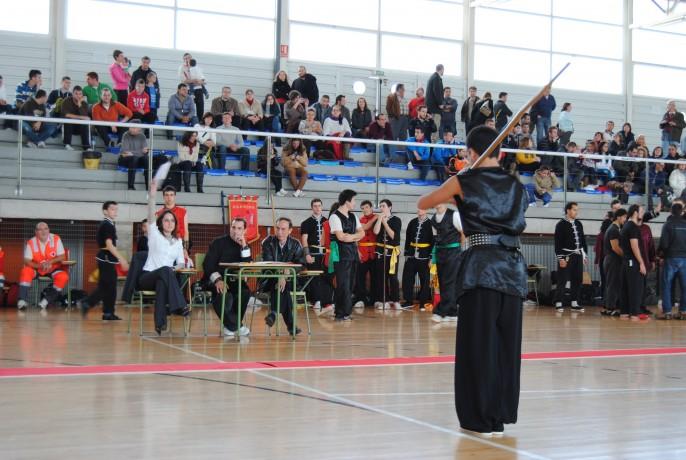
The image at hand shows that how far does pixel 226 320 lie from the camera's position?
10.2 meters

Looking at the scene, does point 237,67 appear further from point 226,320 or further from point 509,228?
point 509,228

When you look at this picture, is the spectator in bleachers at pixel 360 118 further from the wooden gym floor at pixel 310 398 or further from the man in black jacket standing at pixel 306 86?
the wooden gym floor at pixel 310 398

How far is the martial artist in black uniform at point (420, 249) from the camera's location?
14.9 m

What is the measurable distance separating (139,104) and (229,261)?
7589mm

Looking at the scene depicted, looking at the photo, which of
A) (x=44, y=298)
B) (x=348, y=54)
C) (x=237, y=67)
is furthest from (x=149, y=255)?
(x=348, y=54)

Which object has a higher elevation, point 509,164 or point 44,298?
point 509,164

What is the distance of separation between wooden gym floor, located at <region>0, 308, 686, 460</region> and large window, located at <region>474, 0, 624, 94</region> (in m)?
14.9

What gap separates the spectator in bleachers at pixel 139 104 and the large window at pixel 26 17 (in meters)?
3.71

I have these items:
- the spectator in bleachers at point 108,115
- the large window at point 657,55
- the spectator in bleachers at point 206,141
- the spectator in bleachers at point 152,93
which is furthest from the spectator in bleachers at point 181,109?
the large window at point 657,55

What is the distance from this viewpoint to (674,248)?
1387cm

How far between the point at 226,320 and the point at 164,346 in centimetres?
124

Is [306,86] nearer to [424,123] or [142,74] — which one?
[424,123]

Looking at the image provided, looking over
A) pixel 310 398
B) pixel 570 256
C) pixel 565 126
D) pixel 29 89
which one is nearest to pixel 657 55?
pixel 565 126

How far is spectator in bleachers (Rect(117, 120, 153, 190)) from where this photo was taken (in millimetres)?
14797
